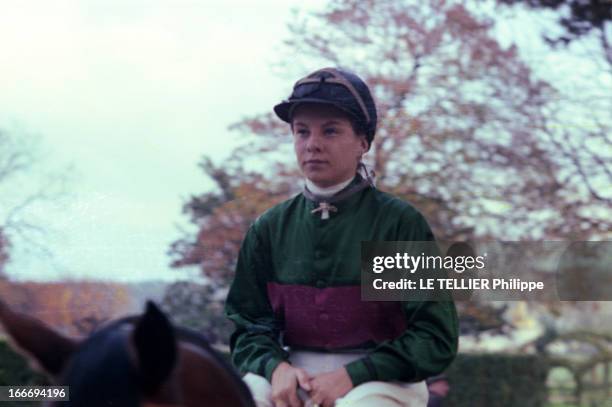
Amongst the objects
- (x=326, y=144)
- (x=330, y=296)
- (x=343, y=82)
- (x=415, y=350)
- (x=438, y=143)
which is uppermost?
(x=438, y=143)

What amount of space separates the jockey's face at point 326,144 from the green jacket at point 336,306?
58 mm

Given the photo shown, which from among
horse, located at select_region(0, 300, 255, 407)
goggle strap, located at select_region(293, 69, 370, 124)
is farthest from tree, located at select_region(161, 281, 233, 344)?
horse, located at select_region(0, 300, 255, 407)

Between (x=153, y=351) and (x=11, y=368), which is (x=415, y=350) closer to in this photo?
(x=153, y=351)

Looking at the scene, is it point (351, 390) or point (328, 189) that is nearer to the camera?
point (351, 390)

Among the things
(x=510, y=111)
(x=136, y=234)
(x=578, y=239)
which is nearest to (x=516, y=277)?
(x=578, y=239)

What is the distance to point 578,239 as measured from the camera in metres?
2.81

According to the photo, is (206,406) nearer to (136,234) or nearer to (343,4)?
(136,234)

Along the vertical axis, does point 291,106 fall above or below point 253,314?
above

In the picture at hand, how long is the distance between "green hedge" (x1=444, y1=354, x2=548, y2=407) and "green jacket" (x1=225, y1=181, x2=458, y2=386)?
154 centimetres

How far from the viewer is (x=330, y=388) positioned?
6.13ft

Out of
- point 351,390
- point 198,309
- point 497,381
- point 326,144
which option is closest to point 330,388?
point 351,390

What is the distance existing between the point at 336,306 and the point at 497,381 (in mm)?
2134

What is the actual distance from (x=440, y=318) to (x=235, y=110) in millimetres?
840

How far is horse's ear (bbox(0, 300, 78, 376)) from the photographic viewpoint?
4.87 ft
